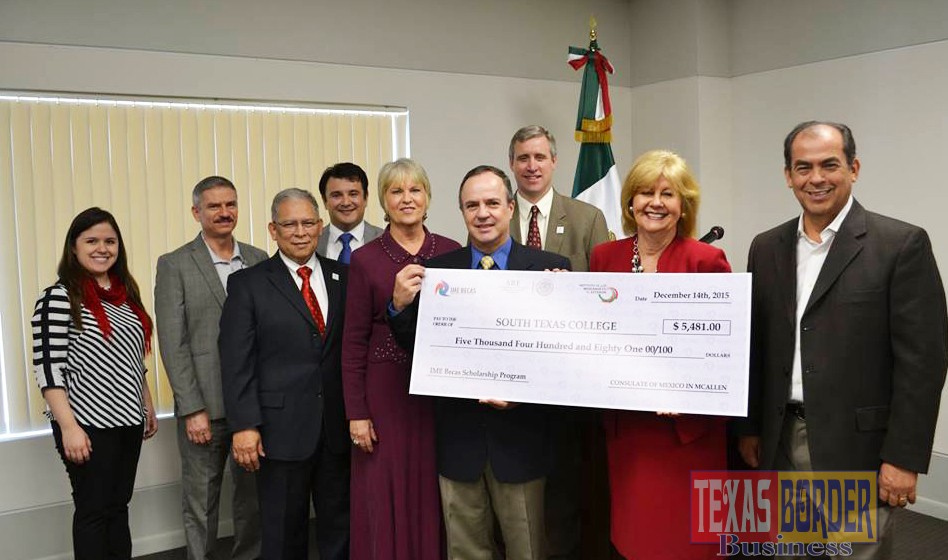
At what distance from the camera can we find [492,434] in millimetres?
2232

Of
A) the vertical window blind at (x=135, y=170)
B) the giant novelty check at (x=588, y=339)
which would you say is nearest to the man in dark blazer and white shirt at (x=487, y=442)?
the giant novelty check at (x=588, y=339)

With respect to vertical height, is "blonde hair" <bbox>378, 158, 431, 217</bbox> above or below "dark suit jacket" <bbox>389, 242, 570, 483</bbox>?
above

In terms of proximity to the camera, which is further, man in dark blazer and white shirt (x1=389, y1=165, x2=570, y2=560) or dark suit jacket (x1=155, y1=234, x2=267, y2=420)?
dark suit jacket (x1=155, y1=234, x2=267, y2=420)

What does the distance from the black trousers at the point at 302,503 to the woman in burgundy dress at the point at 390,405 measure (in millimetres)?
307

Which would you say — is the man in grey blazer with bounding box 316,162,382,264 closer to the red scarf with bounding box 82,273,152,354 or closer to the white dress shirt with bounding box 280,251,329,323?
the white dress shirt with bounding box 280,251,329,323

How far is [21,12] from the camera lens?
11.3 feet

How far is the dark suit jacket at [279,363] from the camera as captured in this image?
2604mm

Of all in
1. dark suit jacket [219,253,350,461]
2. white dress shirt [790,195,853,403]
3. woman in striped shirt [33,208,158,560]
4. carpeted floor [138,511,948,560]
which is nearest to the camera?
white dress shirt [790,195,853,403]

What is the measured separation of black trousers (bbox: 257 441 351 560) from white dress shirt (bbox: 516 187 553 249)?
1175 mm

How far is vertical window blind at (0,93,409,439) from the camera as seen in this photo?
3516 millimetres

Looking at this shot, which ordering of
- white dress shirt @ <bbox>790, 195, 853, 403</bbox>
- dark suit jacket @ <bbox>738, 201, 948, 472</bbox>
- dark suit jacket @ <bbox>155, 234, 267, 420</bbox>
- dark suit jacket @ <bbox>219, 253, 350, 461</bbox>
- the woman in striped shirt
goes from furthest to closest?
dark suit jacket @ <bbox>155, 234, 267, 420</bbox>
the woman in striped shirt
dark suit jacket @ <bbox>219, 253, 350, 461</bbox>
white dress shirt @ <bbox>790, 195, 853, 403</bbox>
dark suit jacket @ <bbox>738, 201, 948, 472</bbox>

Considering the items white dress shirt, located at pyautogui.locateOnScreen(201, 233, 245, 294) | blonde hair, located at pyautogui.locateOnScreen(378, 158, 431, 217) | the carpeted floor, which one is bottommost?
the carpeted floor

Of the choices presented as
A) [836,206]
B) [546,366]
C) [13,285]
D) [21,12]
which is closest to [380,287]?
[546,366]

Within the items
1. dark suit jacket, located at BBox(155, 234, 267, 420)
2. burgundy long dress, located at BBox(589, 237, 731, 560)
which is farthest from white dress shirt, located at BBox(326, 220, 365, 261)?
burgundy long dress, located at BBox(589, 237, 731, 560)
